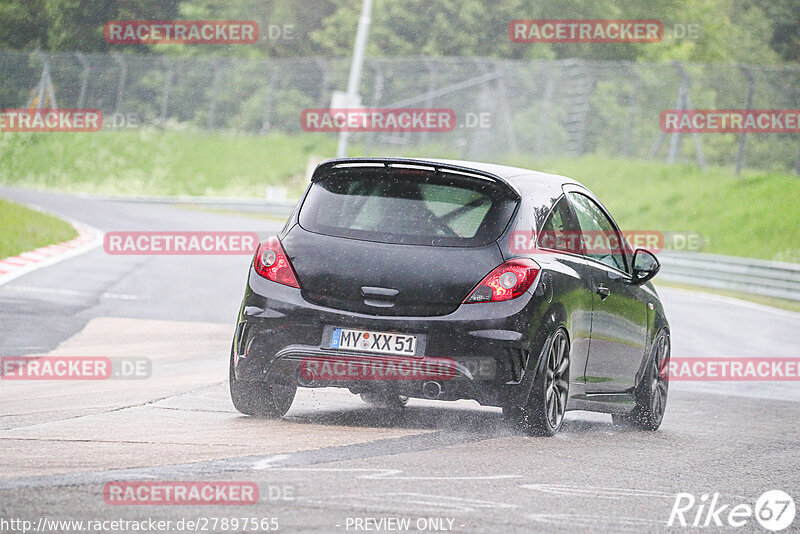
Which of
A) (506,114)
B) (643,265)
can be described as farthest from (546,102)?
(643,265)

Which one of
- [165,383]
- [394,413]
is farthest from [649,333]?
[165,383]

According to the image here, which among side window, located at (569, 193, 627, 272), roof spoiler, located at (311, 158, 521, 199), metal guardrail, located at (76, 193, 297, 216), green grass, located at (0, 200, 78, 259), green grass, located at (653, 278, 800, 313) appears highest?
roof spoiler, located at (311, 158, 521, 199)

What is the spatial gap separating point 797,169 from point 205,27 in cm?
2740

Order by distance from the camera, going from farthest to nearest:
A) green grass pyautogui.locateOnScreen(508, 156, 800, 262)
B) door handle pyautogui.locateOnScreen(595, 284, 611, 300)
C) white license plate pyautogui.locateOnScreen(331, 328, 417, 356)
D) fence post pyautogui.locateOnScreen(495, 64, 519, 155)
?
fence post pyautogui.locateOnScreen(495, 64, 519, 155) → green grass pyautogui.locateOnScreen(508, 156, 800, 262) → door handle pyautogui.locateOnScreen(595, 284, 611, 300) → white license plate pyautogui.locateOnScreen(331, 328, 417, 356)

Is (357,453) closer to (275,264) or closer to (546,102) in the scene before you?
(275,264)

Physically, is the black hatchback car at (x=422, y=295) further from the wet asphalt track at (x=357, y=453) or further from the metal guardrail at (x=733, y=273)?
the metal guardrail at (x=733, y=273)

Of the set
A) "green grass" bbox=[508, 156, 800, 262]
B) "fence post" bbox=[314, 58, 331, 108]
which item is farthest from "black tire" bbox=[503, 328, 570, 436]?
"fence post" bbox=[314, 58, 331, 108]

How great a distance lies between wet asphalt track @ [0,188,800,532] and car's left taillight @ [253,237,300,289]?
2.67 ft

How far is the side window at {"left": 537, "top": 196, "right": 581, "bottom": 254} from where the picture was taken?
27.3 feet

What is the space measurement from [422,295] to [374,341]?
1.16ft

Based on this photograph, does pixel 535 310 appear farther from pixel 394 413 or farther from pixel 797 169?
pixel 797 169

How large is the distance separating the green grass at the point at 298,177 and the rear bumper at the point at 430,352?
2813cm

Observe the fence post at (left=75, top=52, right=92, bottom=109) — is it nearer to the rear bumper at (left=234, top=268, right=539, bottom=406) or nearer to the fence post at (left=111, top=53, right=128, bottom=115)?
the fence post at (left=111, top=53, right=128, bottom=115)

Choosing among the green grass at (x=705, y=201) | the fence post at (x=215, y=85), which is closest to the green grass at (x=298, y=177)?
the green grass at (x=705, y=201)
